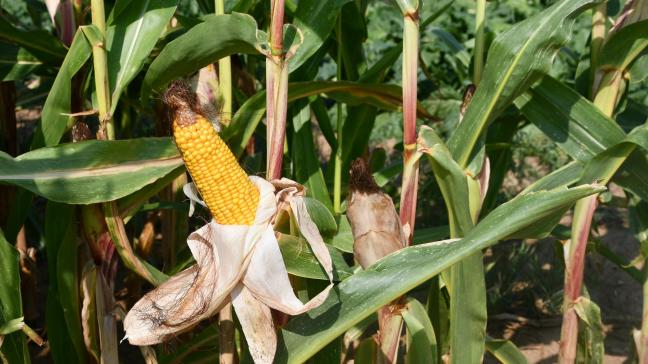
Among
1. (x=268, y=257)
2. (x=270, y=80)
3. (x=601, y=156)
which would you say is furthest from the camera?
(x=601, y=156)

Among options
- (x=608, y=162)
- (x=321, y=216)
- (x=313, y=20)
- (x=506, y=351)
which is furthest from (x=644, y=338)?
(x=313, y=20)

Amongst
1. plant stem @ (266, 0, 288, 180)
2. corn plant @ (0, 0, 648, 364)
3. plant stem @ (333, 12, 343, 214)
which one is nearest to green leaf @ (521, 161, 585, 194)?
corn plant @ (0, 0, 648, 364)

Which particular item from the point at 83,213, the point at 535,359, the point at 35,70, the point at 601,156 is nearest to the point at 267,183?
the point at 83,213

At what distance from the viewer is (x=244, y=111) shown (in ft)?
5.81

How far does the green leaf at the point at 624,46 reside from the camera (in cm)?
184

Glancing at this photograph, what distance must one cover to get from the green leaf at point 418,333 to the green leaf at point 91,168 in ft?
1.66

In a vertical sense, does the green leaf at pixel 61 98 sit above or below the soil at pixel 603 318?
above

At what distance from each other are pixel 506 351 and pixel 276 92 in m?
0.91

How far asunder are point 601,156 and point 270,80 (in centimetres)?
77

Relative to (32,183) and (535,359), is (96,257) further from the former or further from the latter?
(535,359)

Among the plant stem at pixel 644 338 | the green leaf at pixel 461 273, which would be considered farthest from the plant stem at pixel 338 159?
the plant stem at pixel 644 338

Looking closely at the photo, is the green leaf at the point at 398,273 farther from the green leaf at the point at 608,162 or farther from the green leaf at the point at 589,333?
the green leaf at the point at 589,333

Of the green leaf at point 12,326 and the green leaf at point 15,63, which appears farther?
the green leaf at point 15,63

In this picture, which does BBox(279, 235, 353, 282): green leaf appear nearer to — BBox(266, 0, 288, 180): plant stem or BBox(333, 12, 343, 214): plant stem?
BBox(266, 0, 288, 180): plant stem
